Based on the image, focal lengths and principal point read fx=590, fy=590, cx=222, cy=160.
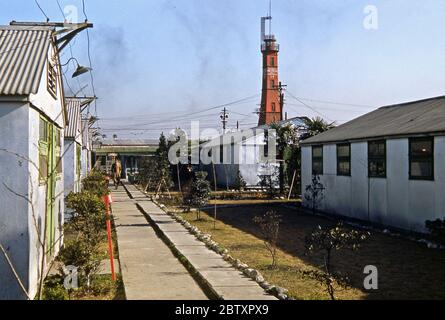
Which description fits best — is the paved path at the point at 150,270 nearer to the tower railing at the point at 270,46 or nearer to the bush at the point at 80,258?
the bush at the point at 80,258

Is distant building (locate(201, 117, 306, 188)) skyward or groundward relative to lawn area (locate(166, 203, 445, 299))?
skyward

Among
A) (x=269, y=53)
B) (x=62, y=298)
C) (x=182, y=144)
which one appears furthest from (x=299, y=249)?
(x=269, y=53)

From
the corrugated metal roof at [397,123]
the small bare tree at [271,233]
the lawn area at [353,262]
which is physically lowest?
the lawn area at [353,262]

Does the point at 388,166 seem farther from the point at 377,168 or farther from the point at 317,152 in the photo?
the point at 317,152

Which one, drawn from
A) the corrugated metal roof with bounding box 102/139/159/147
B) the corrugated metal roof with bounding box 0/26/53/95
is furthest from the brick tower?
the corrugated metal roof with bounding box 0/26/53/95

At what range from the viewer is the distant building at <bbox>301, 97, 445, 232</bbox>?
15.4 meters

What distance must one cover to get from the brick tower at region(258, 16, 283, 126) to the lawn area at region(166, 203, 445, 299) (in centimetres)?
3998

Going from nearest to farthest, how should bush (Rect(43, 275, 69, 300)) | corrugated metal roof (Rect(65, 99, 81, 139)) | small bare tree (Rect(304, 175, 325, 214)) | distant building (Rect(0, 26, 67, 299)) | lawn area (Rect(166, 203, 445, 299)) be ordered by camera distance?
1. distant building (Rect(0, 26, 67, 299))
2. bush (Rect(43, 275, 69, 300))
3. lawn area (Rect(166, 203, 445, 299))
4. corrugated metal roof (Rect(65, 99, 81, 139))
5. small bare tree (Rect(304, 175, 325, 214))

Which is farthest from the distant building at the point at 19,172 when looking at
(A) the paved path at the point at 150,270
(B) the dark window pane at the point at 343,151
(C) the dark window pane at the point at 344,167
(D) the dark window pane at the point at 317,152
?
(D) the dark window pane at the point at 317,152

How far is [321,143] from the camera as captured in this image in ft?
76.9

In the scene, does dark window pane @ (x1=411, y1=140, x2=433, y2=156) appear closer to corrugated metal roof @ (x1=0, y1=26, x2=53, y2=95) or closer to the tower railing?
corrugated metal roof @ (x1=0, y1=26, x2=53, y2=95)

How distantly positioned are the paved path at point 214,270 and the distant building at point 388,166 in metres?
5.90

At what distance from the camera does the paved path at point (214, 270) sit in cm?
880
